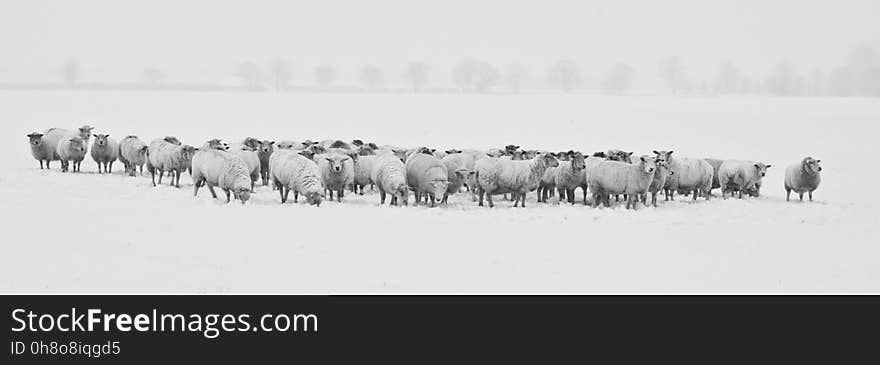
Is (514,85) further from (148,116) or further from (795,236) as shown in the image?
(795,236)

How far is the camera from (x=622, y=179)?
74.7 feet

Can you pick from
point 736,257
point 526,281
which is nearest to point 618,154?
point 736,257

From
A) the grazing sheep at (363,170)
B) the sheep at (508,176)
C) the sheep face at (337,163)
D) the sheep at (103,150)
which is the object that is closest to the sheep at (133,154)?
the sheep at (103,150)

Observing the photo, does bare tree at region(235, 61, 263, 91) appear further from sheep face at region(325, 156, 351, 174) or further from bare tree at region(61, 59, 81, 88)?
sheep face at region(325, 156, 351, 174)

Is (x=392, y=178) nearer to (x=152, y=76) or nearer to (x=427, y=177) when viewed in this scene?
(x=427, y=177)

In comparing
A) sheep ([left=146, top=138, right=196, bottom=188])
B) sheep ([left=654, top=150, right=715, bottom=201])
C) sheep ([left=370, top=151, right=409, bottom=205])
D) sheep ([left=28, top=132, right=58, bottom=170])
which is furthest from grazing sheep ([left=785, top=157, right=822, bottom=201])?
sheep ([left=28, top=132, right=58, bottom=170])

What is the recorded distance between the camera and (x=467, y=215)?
19.9 m

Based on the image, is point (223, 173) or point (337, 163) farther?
point (337, 163)

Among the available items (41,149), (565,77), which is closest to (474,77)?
(565,77)

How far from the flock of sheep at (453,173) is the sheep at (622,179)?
27 mm

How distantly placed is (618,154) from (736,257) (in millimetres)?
10530

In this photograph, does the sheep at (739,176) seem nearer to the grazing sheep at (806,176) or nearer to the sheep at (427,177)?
the grazing sheep at (806,176)

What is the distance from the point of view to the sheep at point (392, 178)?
22047 mm

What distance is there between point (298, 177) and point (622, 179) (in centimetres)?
865
